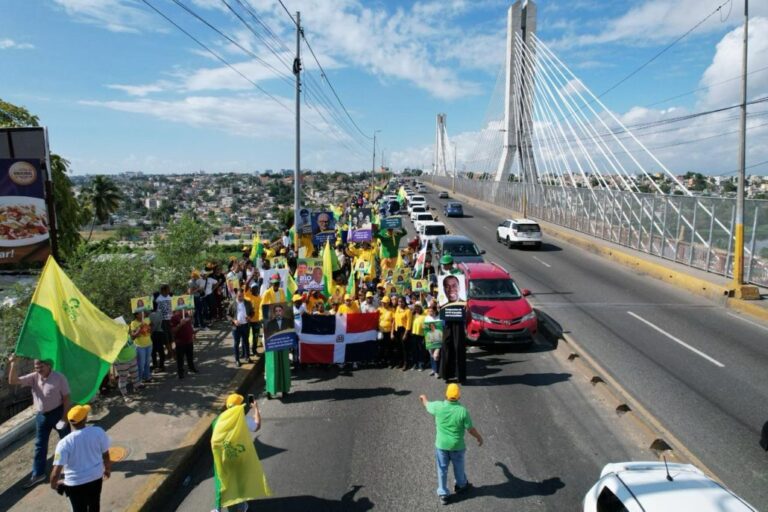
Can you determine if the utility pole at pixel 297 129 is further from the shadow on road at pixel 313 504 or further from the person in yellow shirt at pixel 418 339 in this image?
the shadow on road at pixel 313 504

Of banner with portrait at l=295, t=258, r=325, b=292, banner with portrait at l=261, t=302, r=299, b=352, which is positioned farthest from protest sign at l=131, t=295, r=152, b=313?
banner with portrait at l=295, t=258, r=325, b=292

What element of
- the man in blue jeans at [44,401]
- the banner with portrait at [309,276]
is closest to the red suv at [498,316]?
the banner with portrait at [309,276]

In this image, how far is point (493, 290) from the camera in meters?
12.6

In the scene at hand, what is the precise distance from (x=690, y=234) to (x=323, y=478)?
62.1 feet

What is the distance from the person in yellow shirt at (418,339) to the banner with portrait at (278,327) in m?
2.41

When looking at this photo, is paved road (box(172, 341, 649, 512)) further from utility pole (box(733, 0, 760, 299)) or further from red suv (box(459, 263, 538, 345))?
utility pole (box(733, 0, 760, 299))

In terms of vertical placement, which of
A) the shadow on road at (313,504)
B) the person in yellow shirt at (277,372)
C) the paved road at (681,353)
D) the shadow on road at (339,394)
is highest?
the person in yellow shirt at (277,372)

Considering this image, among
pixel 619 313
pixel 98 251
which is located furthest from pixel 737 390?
pixel 98 251

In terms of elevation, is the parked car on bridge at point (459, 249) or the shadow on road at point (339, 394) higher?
the parked car on bridge at point (459, 249)

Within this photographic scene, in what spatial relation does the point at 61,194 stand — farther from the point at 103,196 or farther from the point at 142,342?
the point at 103,196

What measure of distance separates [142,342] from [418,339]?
17.1 ft

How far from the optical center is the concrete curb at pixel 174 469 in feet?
18.9

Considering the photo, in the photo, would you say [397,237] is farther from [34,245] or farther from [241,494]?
[241,494]

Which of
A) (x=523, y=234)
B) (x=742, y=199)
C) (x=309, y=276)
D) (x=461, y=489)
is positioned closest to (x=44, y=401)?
(x=461, y=489)
